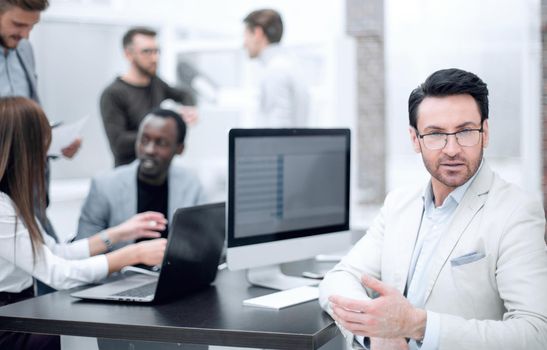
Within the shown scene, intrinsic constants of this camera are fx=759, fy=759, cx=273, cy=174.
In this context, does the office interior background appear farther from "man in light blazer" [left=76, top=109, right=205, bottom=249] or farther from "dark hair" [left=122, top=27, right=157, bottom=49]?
"man in light blazer" [left=76, top=109, right=205, bottom=249]

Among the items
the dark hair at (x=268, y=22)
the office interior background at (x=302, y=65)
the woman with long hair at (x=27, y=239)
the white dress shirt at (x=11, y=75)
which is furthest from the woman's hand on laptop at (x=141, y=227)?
the office interior background at (x=302, y=65)

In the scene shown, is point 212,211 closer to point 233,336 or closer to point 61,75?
point 233,336

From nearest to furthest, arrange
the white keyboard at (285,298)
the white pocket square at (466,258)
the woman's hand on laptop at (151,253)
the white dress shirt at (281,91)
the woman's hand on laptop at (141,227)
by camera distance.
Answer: the white pocket square at (466,258) < the white keyboard at (285,298) < the woman's hand on laptop at (151,253) < the woman's hand on laptop at (141,227) < the white dress shirt at (281,91)

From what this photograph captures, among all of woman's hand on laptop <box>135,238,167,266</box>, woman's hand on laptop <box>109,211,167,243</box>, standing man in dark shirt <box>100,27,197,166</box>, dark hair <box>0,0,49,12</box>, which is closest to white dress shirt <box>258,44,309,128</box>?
standing man in dark shirt <box>100,27,197,166</box>

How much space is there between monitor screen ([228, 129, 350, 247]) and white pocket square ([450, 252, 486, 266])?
1.98 ft

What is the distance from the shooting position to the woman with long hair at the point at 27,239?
1.89 m

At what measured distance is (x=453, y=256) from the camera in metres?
1.57

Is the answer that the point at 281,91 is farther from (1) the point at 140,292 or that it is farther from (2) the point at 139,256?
(1) the point at 140,292

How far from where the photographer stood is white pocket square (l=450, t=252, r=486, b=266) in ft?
5.03

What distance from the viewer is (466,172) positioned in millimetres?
1599

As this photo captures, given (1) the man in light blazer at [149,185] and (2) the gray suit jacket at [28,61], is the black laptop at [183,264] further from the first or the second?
(2) the gray suit jacket at [28,61]

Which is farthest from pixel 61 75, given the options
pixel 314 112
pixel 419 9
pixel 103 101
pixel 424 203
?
pixel 424 203

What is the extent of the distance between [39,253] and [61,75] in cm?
282

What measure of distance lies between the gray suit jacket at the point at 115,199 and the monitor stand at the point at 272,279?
693mm
